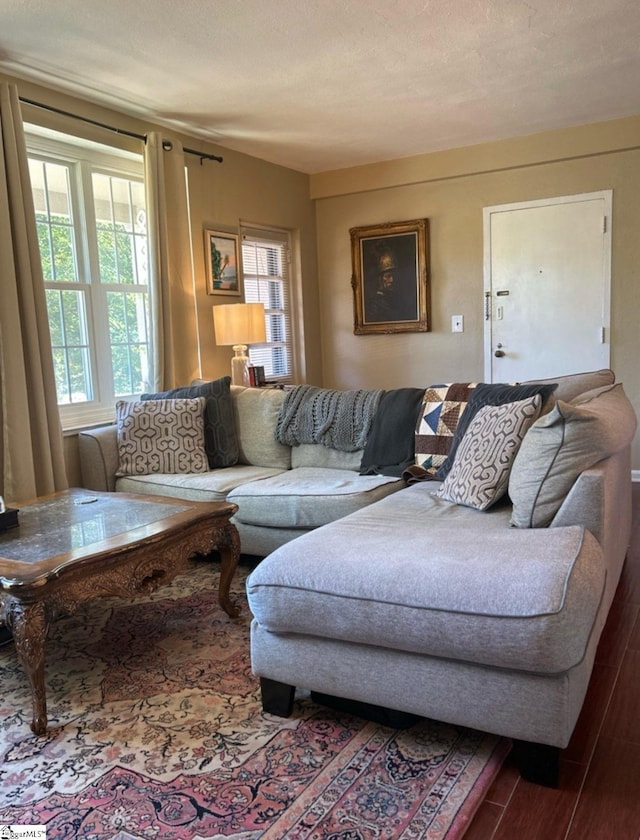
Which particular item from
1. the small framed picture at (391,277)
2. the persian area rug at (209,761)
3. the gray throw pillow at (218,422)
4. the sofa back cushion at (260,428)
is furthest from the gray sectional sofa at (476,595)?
the small framed picture at (391,277)

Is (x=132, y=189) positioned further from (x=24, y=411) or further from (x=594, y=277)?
(x=594, y=277)

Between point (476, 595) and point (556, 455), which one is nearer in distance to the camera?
point (476, 595)

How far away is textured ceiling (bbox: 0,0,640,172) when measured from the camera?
2715mm

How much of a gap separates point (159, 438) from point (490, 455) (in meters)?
1.89

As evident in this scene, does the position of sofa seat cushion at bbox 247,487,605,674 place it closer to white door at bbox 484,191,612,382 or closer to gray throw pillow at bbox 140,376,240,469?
gray throw pillow at bbox 140,376,240,469

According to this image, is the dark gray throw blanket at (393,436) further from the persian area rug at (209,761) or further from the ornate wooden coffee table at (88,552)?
the persian area rug at (209,761)

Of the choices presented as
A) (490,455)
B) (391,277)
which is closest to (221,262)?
(391,277)

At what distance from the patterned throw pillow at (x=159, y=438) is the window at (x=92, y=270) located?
17.8 inches

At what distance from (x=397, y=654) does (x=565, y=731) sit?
43 centimetres

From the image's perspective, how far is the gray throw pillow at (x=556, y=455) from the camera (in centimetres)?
194

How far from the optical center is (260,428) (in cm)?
371

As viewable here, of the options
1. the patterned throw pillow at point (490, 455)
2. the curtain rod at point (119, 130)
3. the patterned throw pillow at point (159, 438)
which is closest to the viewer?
the patterned throw pillow at point (490, 455)

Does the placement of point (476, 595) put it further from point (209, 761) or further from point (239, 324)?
point (239, 324)

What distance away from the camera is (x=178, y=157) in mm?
4109
